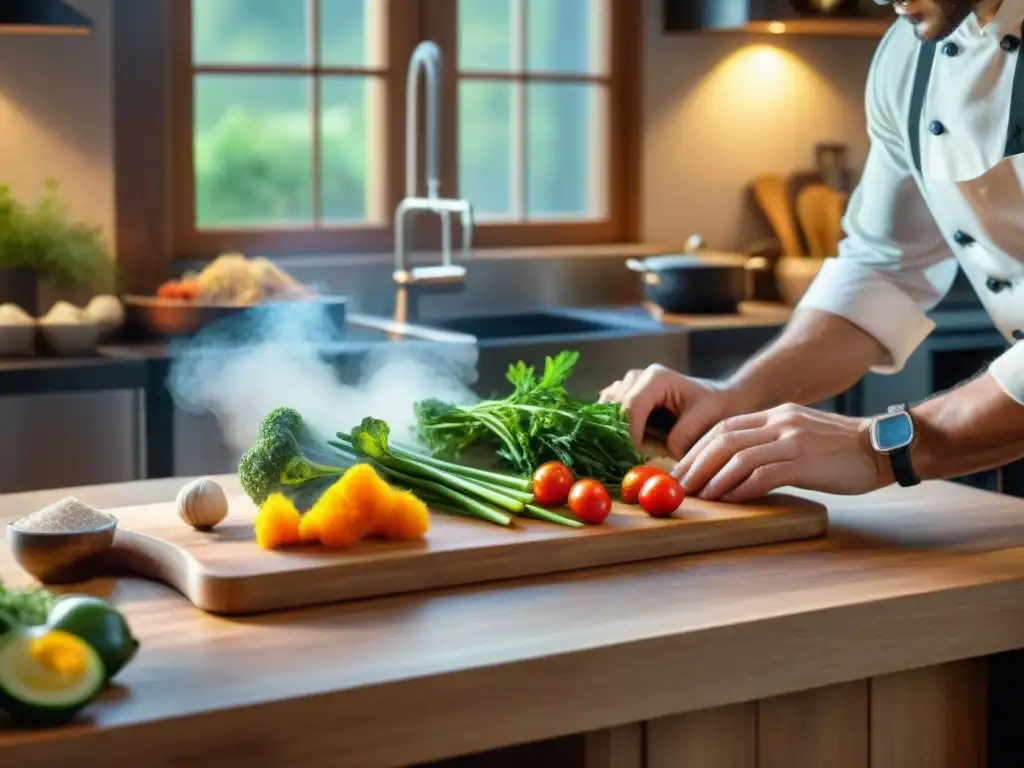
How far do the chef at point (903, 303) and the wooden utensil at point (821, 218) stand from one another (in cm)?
219

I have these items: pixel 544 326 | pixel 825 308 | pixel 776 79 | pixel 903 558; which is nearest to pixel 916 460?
pixel 903 558

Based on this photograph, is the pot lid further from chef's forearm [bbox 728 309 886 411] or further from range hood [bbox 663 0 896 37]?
chef's forearm [bbox 728 309 886 411]

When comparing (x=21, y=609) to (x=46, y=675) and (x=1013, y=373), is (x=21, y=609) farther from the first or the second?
(x=1013, y=373)

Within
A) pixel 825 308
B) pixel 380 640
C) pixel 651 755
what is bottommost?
pixel 651 755

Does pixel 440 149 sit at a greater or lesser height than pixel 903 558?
greater

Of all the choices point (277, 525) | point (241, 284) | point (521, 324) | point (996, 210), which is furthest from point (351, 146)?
point (277, 525)

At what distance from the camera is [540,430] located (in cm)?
182

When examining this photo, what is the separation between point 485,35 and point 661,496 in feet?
9.30

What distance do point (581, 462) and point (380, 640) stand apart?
1.81ft

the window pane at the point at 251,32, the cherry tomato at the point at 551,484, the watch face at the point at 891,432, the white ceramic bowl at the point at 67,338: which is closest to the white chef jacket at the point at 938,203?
the watch face at the point at 891,432

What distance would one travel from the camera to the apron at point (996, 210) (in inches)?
77.4

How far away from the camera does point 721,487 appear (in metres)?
1.74

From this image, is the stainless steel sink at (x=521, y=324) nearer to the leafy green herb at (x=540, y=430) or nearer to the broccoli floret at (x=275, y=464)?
the leafy green herb at (x=540, y=430)

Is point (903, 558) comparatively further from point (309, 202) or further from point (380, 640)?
point (309, 202)
